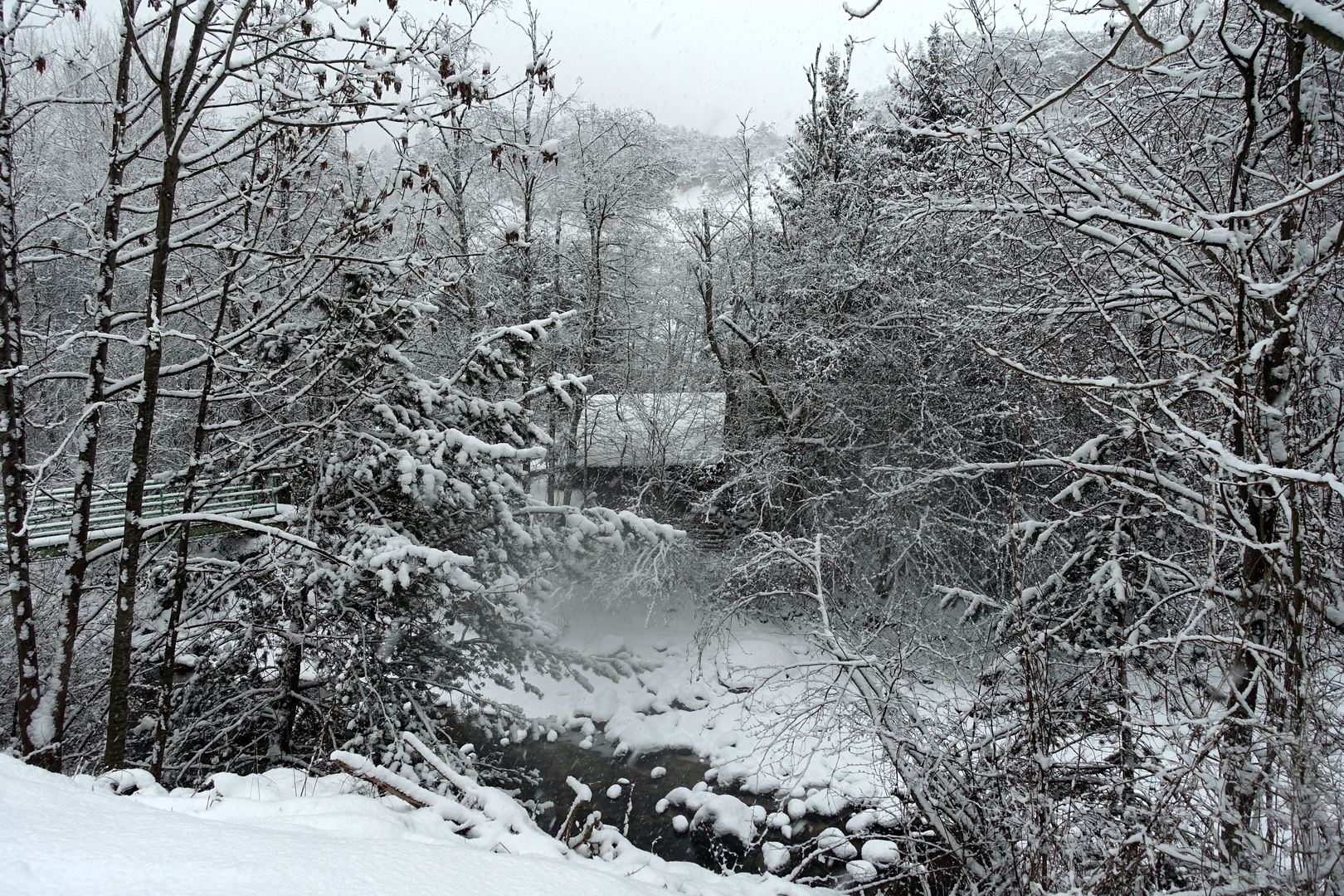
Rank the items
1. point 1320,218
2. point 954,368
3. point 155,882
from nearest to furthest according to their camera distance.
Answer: point 155,882
point 1320,218
point 954,368

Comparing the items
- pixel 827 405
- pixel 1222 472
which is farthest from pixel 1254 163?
pixel 827 405

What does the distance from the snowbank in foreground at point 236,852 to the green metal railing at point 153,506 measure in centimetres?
337

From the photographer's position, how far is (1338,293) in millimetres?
4285

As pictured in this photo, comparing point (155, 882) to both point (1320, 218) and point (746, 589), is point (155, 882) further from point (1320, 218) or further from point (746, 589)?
point (746, 589)

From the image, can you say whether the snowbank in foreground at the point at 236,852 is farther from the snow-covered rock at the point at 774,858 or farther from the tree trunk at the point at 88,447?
the snow-covered rock at the point at 774,858

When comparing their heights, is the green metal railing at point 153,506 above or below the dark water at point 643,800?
above

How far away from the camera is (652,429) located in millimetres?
14750

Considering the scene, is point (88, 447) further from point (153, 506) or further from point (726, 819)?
point (726, 819)

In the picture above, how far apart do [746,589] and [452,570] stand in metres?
7.05

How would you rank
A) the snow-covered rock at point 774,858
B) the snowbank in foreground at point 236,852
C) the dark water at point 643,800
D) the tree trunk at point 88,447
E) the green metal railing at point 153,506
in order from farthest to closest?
the dark water at point 643,800 → the snow-covered rock at point 774,858 → the green metal railing at point 153,506 → the tree trunk at point 88,447 → the snowbank in foreground at point 236,852

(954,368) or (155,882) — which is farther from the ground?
(954,368)

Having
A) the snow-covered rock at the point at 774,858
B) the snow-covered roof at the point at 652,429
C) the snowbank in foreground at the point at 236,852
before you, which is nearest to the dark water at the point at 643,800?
the snow-covered rock at the point at 774,858

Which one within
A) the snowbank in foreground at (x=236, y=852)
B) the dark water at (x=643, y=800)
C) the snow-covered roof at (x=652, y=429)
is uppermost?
the snow-covered roof at (x=652, y=429)

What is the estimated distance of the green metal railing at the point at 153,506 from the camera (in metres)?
6.18
